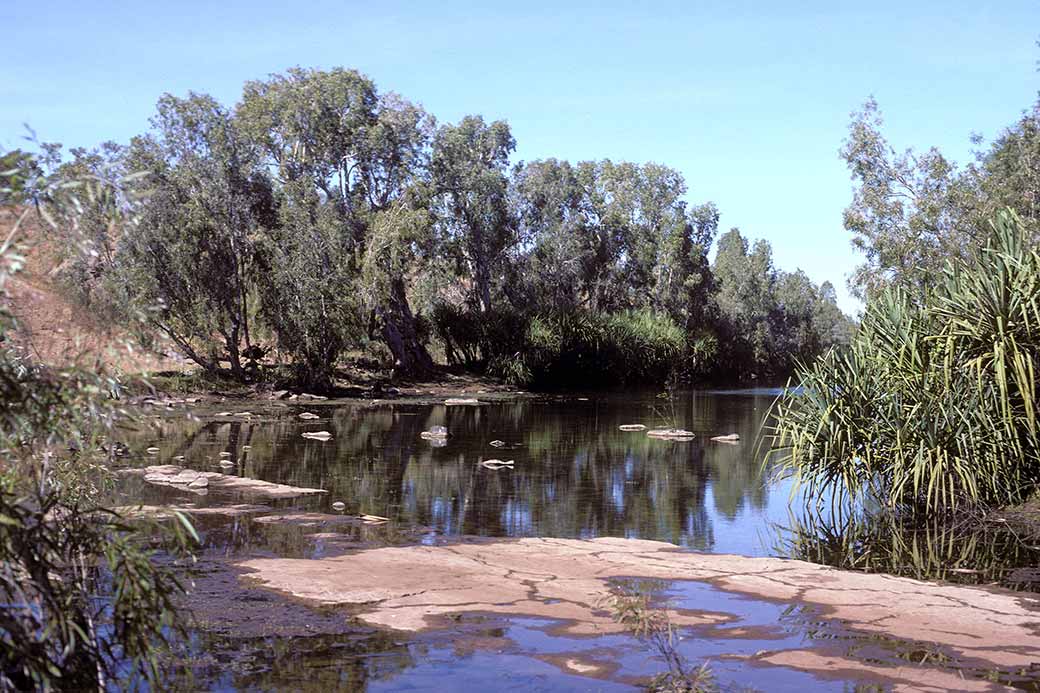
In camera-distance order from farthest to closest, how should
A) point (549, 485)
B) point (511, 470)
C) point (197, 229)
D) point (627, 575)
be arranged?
point (197, 229)
point (511, 470)
point (549, 485)
point (627, 575)

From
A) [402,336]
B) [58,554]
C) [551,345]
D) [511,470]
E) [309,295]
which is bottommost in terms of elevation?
[511,470]

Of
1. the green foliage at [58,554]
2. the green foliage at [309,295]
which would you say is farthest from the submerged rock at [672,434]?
the green foliage at [58,554]

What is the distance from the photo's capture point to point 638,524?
13992mm

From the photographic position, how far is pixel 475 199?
5188 centimetres

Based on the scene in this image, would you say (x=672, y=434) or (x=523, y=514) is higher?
(x=672, y=434)

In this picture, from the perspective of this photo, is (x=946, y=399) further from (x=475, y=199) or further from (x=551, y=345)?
(x=475, y=199)

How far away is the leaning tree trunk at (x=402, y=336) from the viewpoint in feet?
149

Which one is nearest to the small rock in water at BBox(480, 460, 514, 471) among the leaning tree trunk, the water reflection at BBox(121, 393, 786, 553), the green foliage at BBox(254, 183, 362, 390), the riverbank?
the water reflection at BBox(121, 393, 786, 553)

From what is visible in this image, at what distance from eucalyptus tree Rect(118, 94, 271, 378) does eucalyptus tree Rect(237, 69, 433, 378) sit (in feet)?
5.00

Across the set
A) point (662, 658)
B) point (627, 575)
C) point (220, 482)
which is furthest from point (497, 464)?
point (662, 658)

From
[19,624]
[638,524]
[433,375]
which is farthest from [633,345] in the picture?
[19,624]

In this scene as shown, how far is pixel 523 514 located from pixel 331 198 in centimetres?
3240

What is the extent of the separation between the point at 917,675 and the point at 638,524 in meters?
7.23

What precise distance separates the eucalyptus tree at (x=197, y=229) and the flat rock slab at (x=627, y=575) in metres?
26.4
